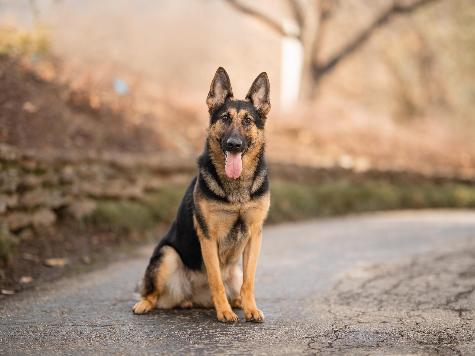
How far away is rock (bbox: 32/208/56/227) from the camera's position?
26.4 feet

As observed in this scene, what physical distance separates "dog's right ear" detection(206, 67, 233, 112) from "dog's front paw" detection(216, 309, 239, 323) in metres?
1.89

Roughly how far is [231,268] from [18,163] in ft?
13.0

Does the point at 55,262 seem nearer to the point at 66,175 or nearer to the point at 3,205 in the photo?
the point at 3,205

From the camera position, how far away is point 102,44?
68.3 feet

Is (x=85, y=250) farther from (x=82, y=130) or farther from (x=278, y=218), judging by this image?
(x=278, y=218)

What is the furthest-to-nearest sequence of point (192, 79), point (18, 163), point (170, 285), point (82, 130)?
point (192, 79)
point (82, 130)
point (18, 163)
point (170, 285)

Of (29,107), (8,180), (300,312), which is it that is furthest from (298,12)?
(300,312)

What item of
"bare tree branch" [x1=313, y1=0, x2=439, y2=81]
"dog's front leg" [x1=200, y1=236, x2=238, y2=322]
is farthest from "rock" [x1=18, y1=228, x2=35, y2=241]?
"bare tree branch" [x1=313, y1=0, x2=439, y2=81]

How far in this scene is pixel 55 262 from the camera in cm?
754

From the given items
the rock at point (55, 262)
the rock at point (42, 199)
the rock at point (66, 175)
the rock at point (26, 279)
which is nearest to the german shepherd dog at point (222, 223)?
the rock at point (26, 279)

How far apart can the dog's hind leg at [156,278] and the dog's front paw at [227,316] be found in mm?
653

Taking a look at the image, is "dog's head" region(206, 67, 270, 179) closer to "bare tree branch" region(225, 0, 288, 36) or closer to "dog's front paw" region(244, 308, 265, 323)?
"dog's front paw" region(244, 308, 265, 323)

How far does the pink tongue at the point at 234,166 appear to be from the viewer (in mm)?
5281

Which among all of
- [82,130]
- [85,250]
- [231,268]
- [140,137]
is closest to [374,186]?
[140,137]
